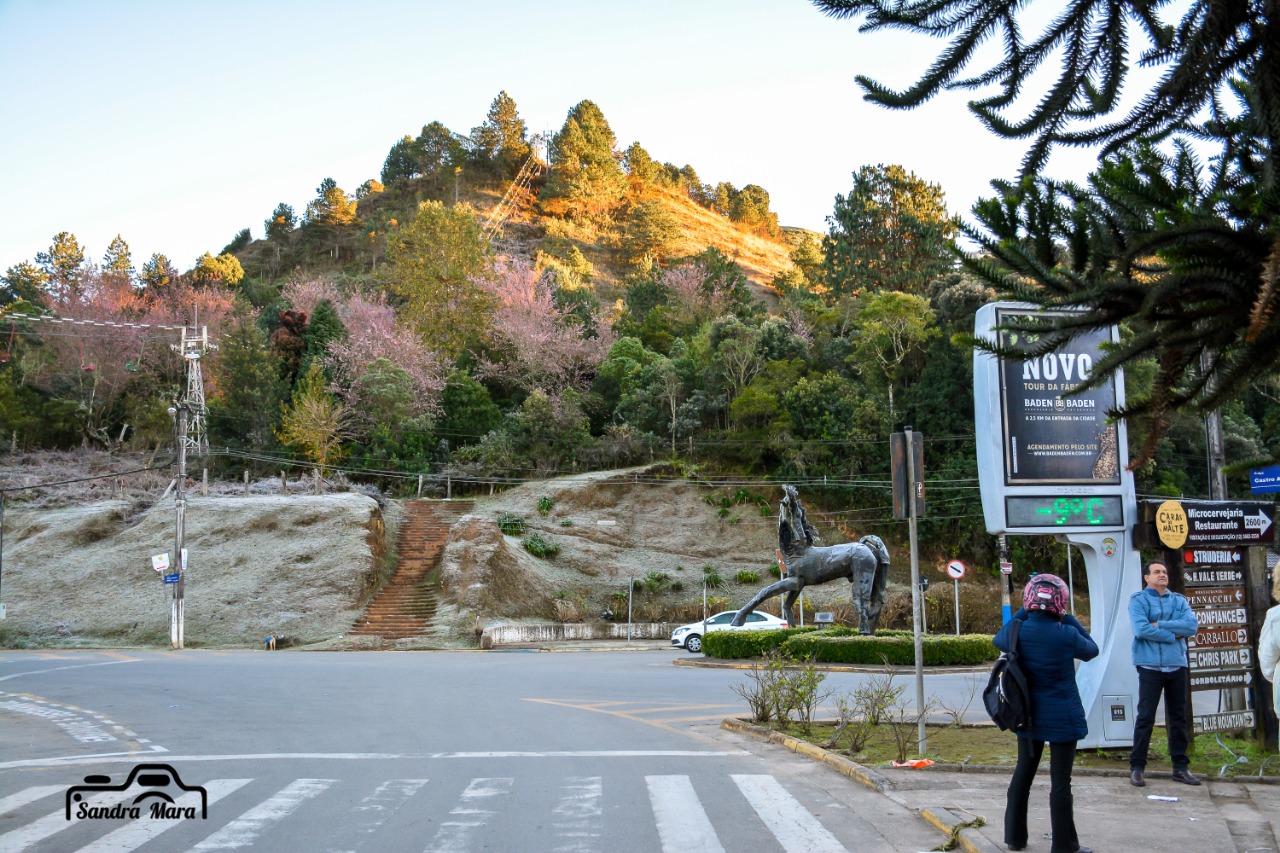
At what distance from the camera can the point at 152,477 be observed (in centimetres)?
4641

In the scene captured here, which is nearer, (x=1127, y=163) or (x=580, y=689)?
(x=1127, y=163)

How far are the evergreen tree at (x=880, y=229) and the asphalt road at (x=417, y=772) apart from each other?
42.6 metres

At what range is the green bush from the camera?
136 ft

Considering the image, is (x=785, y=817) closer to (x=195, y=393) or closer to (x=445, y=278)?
(x=195, y=393)

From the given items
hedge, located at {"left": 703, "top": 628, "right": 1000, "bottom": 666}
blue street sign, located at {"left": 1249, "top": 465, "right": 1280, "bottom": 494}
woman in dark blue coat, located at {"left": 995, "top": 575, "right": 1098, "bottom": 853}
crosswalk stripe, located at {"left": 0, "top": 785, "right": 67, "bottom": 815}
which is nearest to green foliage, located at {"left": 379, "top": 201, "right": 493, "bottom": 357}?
hedge, located at {"left": 703, "top": 628, "right": 1000, "bottom": 666}

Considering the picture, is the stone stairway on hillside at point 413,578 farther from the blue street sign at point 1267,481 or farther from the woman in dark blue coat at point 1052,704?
the woman in dark blue coat at point 1052,704

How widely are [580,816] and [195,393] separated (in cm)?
4045

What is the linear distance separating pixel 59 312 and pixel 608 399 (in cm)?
3523

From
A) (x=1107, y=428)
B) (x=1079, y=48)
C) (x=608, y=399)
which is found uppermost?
(x=608, y=399)

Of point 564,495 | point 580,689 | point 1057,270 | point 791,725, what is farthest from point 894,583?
point 1057,270

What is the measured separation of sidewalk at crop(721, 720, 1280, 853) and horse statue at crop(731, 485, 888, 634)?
49.5ft

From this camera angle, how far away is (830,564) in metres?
24.6

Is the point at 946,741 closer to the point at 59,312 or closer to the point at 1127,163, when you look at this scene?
the point at 1127,163

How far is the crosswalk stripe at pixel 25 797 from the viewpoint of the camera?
7977 millimetres
